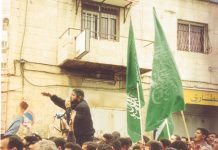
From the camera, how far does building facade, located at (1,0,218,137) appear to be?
13664mm

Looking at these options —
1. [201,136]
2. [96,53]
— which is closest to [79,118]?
[201,136]

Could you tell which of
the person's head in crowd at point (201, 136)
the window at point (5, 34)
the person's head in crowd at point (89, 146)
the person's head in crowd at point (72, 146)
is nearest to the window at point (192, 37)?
the window at point (5, 34)

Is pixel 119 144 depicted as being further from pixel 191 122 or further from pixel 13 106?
pixel 191 122

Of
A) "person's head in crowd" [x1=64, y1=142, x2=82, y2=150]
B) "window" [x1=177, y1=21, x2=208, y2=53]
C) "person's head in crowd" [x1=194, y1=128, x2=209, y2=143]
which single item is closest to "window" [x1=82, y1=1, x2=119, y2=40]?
"window" [x1=177, y1=21, x2=208, y2=53]

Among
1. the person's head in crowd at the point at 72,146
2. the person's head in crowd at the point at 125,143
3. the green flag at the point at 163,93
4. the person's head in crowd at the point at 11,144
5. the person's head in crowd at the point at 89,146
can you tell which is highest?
the green flag at the point at 163,93

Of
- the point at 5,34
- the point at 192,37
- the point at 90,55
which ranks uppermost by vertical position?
the point at 192,37

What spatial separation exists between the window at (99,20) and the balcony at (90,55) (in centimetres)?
65

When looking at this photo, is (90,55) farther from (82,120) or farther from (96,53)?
(82,120)

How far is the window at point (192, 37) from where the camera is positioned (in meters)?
16.5

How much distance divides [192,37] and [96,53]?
436cm

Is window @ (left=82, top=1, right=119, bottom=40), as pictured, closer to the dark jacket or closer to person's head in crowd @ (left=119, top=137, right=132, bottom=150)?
person's head in crowd @ (left=119, top=137, right=132, bottom=150)

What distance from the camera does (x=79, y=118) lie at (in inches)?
276

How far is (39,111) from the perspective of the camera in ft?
45.0

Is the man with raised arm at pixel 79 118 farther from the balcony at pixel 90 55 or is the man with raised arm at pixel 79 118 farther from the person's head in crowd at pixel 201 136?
the balcony at pixel 90 55
